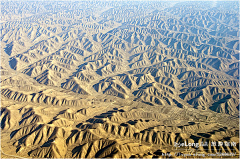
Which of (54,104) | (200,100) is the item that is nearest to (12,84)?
(54,104)

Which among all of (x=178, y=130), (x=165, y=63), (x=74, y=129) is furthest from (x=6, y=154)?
(x=165, y=63)

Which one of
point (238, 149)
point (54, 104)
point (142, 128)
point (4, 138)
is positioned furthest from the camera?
point (54, 104)

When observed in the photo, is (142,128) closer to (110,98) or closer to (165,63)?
(110,98)

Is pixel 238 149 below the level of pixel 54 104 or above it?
below

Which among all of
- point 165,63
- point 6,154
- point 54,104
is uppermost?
point 165,63

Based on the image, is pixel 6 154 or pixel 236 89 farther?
pixel 236 89

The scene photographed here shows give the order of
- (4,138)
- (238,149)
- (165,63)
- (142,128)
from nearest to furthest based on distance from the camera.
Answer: (238,149), (4,138), (142,128), (165,63)

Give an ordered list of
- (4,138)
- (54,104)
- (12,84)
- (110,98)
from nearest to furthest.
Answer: (4,138), (54,104), (110,98), (12,84)

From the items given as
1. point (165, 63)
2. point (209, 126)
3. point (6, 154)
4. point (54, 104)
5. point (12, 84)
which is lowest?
point (6, 154)

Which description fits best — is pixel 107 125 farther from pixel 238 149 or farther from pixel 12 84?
pixel 12 84
